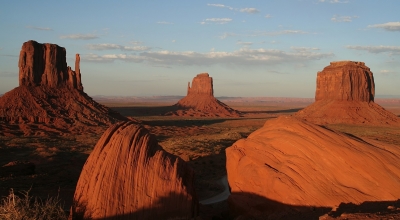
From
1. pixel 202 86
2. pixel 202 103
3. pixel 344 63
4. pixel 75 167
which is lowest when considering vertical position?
pixel 75 167

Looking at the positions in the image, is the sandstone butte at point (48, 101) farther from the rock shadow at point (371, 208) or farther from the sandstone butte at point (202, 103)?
the sandstone butte at point (202, 103)

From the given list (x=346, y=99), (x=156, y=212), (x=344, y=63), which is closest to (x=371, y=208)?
(x=156, y=212)

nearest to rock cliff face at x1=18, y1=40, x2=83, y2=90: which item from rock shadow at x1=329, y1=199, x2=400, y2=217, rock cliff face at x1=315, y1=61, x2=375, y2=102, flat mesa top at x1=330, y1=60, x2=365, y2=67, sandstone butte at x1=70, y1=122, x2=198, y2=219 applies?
sandstone butte at x1=70, y1=122, x2=198, y2=219

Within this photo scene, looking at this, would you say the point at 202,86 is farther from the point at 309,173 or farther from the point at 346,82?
the point at 309,173

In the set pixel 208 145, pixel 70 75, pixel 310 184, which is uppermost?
pixel 70 75

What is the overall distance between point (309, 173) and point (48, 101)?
165 feet

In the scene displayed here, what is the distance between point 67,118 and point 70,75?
9.66 meters

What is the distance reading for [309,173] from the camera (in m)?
10.1

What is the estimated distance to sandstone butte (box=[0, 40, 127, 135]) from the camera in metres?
48.6

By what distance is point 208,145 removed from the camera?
35875mm

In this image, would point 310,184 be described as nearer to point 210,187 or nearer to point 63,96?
point 210,187

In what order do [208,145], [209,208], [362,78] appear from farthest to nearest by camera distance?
[362,78], [208,145], [209,208]

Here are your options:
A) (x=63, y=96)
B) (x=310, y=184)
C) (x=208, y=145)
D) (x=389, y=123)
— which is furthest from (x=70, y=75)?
(x=389, y=123)

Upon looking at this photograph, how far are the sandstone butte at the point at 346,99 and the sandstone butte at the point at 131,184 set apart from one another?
63.5 m
